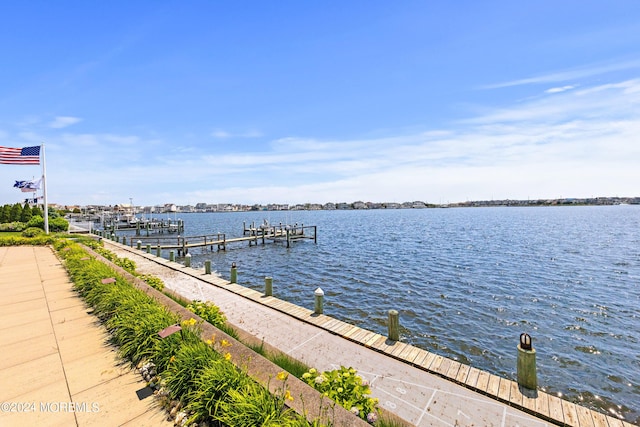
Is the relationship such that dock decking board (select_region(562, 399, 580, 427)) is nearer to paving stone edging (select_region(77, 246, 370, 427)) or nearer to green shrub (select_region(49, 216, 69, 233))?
paving stone edging (select_region(77, 246, 370, 427))

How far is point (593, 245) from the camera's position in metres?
32.3

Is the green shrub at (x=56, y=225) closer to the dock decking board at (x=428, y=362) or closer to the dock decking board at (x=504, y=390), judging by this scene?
the dock decking board at (x=428, y=362)

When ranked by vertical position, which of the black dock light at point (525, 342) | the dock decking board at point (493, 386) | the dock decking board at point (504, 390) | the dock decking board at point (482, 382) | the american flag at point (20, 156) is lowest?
the dock decking board at point (504, 390)

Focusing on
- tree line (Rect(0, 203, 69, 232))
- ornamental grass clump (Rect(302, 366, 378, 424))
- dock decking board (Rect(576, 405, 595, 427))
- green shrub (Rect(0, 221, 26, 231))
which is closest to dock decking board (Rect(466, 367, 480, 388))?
dock decking board (Rect(576, 405, 595, 427))

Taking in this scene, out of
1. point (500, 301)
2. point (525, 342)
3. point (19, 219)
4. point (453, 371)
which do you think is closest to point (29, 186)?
point (19, 219)

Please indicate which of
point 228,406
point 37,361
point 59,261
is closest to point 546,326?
point 228,406

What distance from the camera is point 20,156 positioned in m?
18.9

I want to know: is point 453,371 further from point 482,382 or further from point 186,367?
point 186,367

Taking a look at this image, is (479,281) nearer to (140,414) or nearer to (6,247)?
(140,414)

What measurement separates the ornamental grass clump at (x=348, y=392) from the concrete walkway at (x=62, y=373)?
1.90 metres

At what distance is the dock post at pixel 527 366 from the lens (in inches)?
227

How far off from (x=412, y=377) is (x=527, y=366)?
2341 millimetres

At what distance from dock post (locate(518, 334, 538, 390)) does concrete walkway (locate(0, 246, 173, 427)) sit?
658 cm

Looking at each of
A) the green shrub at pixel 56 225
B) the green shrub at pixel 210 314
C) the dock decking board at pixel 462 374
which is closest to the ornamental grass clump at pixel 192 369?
the green shrub at pixel 210 314
